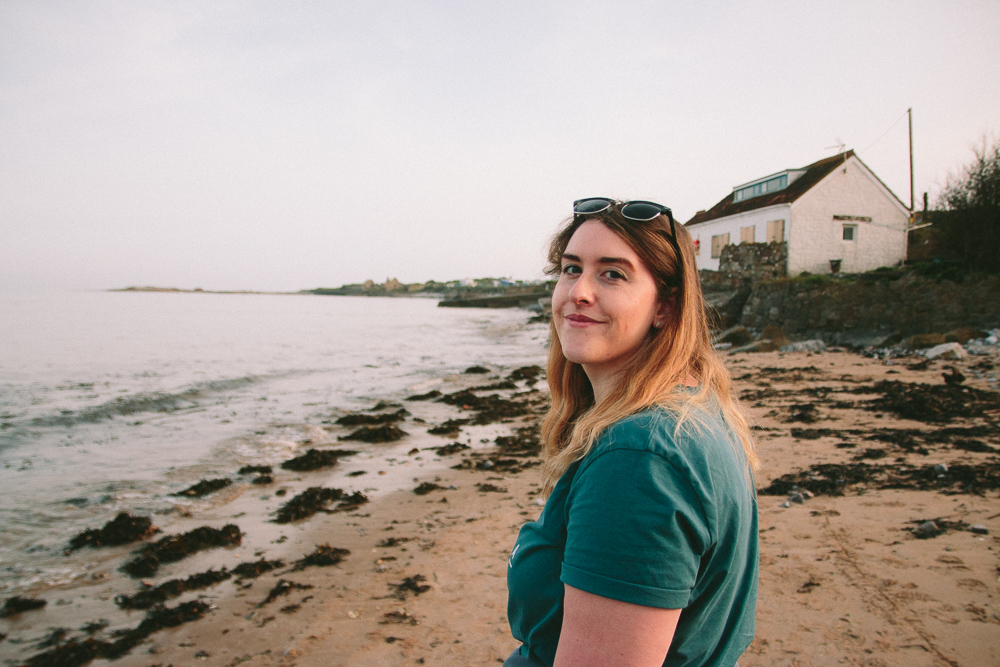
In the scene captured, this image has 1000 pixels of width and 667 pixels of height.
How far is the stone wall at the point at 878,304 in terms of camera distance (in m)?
16.5

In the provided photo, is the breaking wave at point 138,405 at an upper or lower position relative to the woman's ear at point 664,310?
lower

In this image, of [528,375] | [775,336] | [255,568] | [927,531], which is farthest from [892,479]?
[775,336]

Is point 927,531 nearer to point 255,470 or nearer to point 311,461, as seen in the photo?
point 311,461

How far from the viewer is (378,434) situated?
9.21 meters

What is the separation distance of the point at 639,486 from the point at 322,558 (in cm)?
459

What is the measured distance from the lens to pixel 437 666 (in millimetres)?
3322

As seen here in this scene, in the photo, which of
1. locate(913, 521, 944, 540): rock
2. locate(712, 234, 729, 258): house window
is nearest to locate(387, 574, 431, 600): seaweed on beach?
locate(913, 521, 944, 540): rock

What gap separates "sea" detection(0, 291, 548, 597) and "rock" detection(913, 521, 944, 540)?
5.32 meters

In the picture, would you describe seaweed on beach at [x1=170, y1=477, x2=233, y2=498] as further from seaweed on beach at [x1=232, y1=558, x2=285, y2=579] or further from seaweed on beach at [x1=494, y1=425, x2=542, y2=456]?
seaweed on beach at [x1=494, y1=425, x2=542, y2=456]

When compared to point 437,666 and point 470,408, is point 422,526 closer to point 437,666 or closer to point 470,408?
point 437,666

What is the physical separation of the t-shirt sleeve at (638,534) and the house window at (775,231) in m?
29.5

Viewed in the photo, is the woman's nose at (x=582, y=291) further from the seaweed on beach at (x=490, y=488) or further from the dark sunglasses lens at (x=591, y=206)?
the seaweed on beach at (x=490, y=488)

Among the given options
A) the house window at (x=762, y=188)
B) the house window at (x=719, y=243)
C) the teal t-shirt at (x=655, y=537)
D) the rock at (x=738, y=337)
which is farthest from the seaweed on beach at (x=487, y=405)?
the house window at (x=762, y=188)

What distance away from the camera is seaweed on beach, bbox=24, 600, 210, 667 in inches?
145
